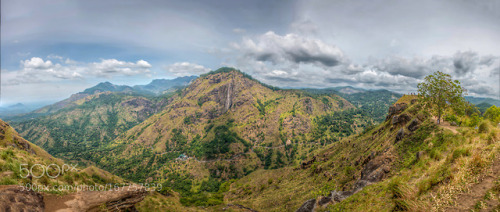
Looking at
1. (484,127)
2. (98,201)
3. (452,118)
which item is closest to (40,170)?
(98,201)

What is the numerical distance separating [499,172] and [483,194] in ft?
6.31

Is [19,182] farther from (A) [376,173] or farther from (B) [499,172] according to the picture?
(A) [376,173]

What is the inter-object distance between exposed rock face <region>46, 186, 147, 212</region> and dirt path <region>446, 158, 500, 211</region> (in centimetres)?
2672

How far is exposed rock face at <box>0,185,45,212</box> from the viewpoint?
11.0 metres

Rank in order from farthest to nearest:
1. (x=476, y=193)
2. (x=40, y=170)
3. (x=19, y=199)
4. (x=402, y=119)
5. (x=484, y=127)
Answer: (x=402, y=119) < (x=40, y=170) < (x=484, y=127) < (x=19, y=199) < (x=476, y=193)

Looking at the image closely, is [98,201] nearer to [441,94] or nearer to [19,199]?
[19,199]

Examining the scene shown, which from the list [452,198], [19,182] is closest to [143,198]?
[19,182]

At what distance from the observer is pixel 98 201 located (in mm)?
17734

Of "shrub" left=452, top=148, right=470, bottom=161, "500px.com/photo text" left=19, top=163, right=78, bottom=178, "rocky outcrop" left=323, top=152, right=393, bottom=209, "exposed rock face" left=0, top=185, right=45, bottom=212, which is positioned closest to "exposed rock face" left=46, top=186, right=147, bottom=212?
"exposed rock face" left=0, top=185, right=45, bottom=212

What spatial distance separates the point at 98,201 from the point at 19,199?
685 centimetres

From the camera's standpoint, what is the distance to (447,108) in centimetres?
2878

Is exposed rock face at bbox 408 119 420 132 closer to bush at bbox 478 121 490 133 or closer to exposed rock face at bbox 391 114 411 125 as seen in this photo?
exposed rock face at bbox 391 114 411 125

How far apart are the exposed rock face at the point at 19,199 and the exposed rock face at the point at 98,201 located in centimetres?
121

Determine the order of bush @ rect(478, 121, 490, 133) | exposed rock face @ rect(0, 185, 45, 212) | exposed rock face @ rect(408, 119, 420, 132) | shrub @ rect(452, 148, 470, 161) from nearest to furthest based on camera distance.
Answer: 1. shrub @ rect(452, 148, 470, 161)
2. exposed rock face @ rect(0, 185, 45, 212)
3. bush @ rect(478, 121, 490, 133)
4. exposed rock face @ rect(408, 119, 420, 132)
